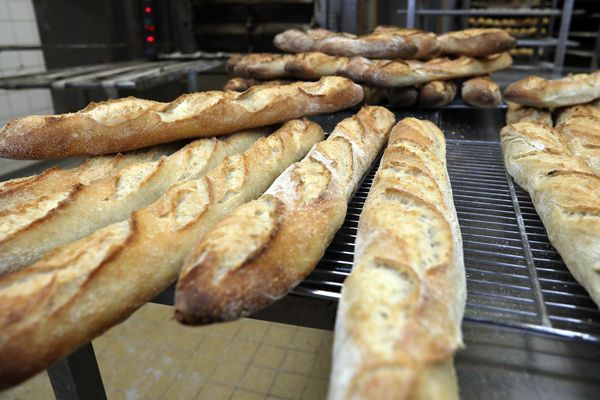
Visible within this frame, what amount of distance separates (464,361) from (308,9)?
9.63 feet

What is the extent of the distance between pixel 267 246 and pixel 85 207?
0.58 metres

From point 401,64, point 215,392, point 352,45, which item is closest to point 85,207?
point 215,392

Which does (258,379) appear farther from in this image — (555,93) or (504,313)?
(555,93)

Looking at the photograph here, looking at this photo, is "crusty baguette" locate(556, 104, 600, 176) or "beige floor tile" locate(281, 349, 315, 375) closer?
"crusty baguette" locate(556, 104, 600, 176)

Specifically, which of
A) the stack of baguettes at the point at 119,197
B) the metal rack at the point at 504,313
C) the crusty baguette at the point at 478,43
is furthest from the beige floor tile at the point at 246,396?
the crusty baguette at the point at 478,43

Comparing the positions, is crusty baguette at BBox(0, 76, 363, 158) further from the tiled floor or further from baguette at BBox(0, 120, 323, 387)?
the tiled floor

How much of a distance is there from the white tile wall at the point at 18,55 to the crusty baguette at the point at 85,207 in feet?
5.42

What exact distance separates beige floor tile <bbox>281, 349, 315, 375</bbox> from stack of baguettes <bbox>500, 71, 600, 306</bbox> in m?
1.52

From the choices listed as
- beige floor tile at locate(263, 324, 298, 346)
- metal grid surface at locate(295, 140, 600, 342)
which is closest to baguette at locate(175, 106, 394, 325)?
metal grid surface at locate(295, 140, 600, 342)

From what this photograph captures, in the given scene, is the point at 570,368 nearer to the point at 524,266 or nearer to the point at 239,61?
the point at 524,266

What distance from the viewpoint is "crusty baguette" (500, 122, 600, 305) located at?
102 centimetres

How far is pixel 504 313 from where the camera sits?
92 cm

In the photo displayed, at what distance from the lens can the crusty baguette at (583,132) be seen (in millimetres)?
1585

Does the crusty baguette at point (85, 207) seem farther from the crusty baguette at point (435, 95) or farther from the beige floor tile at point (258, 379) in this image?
the beige floor tile at point (258, 379)
